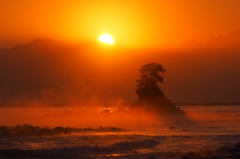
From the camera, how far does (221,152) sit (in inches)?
1226

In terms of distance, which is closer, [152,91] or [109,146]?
[109,146]

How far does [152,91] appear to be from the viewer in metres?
81.9

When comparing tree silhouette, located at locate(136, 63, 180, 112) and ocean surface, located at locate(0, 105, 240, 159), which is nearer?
ocean surface, located at locate(0, 105, 240, 159)

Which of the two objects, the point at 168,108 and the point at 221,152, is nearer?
the point at 221,152

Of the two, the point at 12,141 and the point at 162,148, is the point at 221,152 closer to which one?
the point at 162,148

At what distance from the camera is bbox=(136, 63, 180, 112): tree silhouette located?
8194cm

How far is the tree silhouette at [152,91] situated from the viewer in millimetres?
81938

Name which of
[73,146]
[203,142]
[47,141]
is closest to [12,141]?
[47,141]

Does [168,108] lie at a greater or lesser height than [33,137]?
greater

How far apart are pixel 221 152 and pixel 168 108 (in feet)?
174

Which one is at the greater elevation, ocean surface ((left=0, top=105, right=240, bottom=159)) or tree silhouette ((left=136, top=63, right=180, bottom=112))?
tree silhouette ((left=136, top=63, right=180, bottom=112))

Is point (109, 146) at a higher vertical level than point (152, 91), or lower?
lower

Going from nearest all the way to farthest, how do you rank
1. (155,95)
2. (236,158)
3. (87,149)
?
(236,158) < (87,149) < (155,95)

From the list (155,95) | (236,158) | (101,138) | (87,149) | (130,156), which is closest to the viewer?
(236,158)
